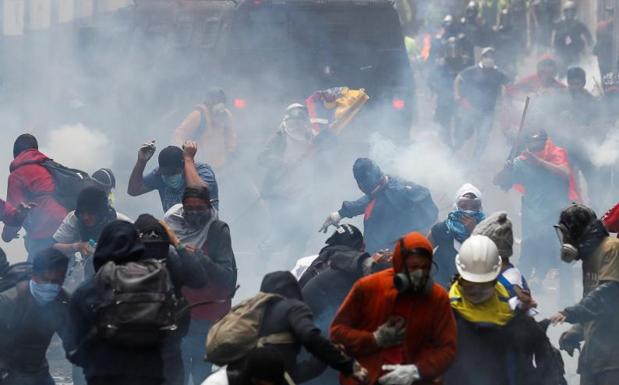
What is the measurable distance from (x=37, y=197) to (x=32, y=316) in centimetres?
283

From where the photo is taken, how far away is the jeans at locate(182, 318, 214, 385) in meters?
8.32

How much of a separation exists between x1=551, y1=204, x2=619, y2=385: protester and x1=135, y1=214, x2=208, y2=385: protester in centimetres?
164

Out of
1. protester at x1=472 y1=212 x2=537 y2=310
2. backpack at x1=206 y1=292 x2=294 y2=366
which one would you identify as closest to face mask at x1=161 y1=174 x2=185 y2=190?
protester at x1=472 y1=212 x2=537 y2=310

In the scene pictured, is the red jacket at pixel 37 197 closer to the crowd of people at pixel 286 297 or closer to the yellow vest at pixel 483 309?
the crowd of people at pixel 286 297

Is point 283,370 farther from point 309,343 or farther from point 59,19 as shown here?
point 59,19

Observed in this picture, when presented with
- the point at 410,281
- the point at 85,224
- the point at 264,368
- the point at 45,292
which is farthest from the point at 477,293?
the point at 85,224

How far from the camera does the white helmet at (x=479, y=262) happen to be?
675cm

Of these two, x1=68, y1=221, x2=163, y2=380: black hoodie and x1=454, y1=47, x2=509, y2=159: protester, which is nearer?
x1=68, y1=221, x2=163, y2=380: black hoodie

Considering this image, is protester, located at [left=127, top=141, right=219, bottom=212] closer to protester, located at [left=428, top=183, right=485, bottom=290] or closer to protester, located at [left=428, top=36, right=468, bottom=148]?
protester, located at [left=428, top=183, right=485, bottom=290]

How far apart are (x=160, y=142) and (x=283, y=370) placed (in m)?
9.77

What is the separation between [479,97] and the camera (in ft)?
60.7

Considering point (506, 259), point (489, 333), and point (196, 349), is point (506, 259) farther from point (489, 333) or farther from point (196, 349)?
point (196, 349)

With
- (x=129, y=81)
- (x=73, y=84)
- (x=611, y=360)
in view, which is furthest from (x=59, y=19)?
(x=611, y=360)

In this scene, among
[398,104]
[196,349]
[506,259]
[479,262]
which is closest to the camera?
[479,262]
